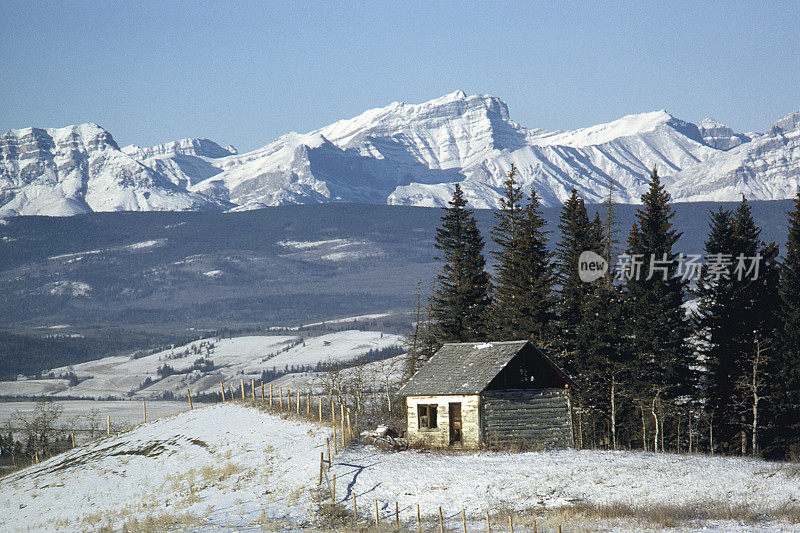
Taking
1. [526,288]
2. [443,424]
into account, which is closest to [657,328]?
[526,288]

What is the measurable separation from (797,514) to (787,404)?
21.3 m

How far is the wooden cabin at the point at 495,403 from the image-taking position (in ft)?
177

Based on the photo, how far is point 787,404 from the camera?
187 feet

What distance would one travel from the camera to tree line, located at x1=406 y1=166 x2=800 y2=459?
5828cm

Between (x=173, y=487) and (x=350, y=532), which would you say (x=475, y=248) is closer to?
(x=173, y=487)

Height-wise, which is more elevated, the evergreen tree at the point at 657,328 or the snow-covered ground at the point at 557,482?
the evergreen tree at the point at 657,328

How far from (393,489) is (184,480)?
1448cm

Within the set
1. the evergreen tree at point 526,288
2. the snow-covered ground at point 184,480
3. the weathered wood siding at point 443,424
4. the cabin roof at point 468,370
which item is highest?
the evergreen tree at point 526,288

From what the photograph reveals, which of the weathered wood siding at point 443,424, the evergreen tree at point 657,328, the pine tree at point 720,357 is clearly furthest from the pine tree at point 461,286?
the pine tree at point 720,357

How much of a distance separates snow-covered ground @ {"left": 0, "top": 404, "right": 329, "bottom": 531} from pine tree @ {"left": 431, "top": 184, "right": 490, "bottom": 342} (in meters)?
14.8

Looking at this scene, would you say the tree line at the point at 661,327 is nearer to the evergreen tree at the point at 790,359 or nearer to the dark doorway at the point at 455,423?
the evergreen tree at the point at 790,359

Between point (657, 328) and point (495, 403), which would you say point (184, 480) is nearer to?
point (495, 403)

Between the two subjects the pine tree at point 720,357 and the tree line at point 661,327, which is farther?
the pine tree at point 720,357

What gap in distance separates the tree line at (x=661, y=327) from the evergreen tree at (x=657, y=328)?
0.25ft
